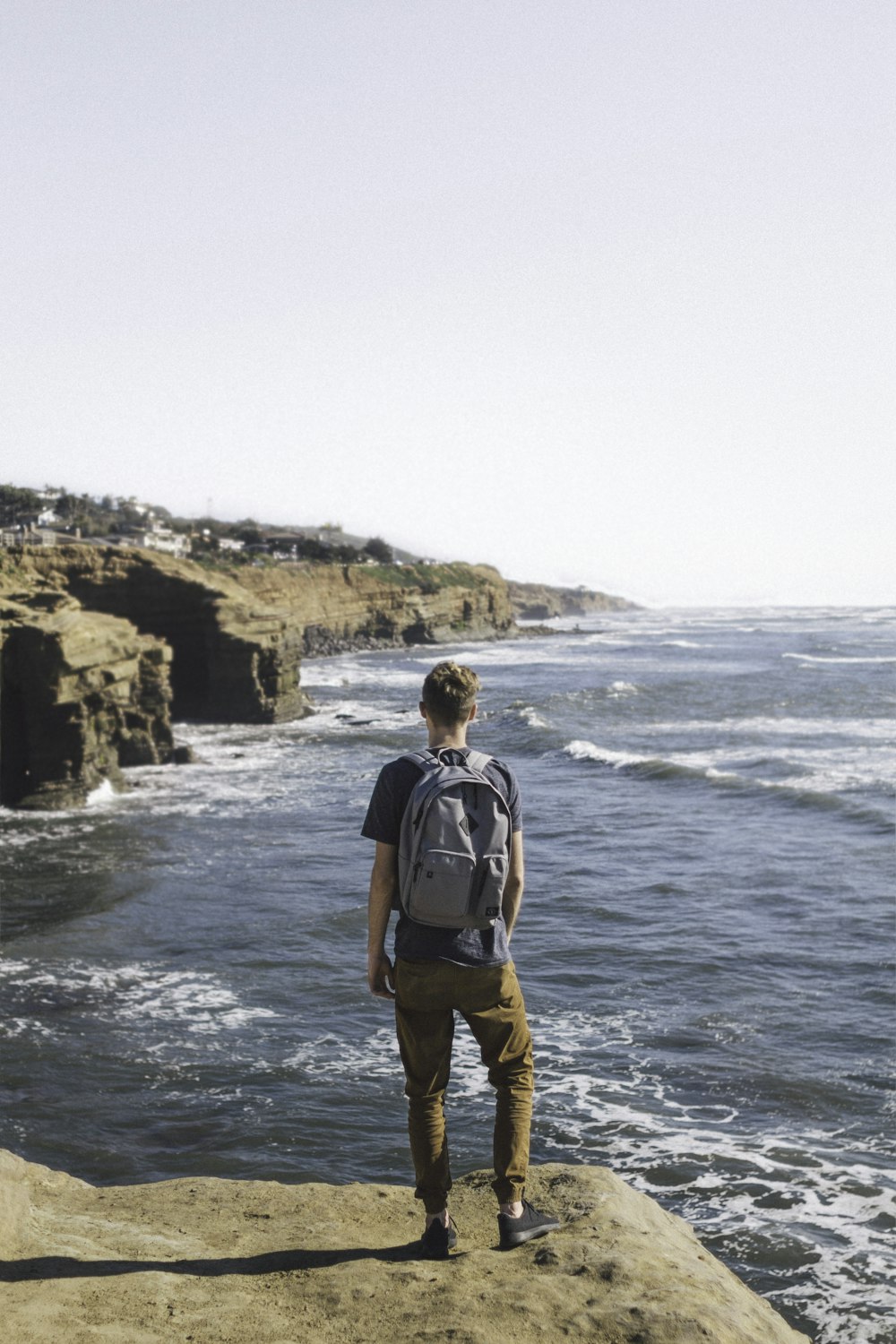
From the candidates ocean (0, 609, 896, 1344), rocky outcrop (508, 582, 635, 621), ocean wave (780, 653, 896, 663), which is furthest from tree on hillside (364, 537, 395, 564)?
ocean (0, 609, 896, 1344)

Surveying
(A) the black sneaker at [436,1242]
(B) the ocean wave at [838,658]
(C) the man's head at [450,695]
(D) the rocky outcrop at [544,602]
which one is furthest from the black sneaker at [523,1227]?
(D) the rocky outcrop at [544,602]

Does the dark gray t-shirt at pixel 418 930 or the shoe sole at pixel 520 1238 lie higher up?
the dark gray t-shirt at pixel 418 930

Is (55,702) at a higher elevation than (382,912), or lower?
lower

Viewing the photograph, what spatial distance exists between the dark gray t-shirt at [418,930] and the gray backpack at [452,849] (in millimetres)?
52

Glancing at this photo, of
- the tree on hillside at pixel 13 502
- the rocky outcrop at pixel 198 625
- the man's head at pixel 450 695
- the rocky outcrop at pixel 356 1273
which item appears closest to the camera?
the rocky outcrop at pixel 356 1273

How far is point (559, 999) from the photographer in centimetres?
1284

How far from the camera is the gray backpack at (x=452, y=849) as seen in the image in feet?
15.0

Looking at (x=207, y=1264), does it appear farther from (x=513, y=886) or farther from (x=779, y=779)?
(x=779, y=779)

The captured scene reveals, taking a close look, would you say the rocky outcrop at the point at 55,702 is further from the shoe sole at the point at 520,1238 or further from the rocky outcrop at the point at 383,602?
the rocky outcrop at the point at 383,602

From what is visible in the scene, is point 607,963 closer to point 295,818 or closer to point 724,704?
point 295,818

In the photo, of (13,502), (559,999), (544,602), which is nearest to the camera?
(559,999)

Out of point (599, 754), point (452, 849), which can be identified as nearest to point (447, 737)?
point (452, 849)

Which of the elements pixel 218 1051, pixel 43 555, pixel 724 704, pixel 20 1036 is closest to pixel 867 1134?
pixel 218 1051

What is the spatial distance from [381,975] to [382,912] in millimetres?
253
